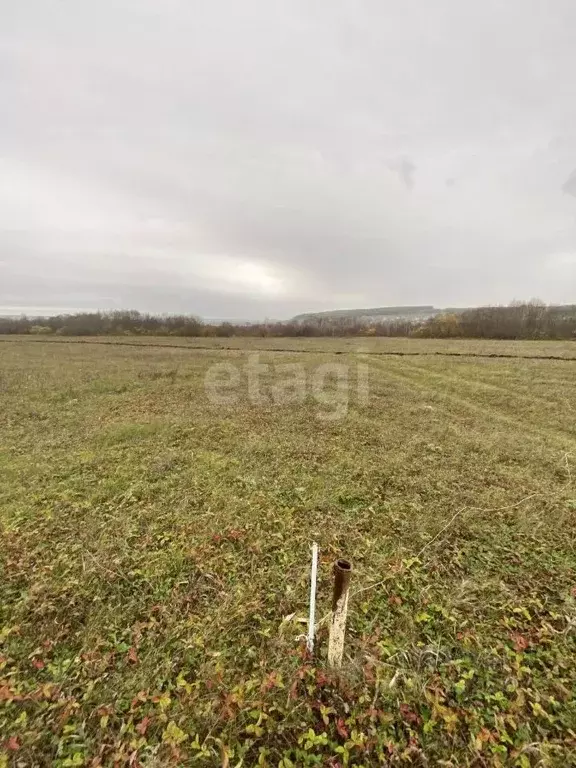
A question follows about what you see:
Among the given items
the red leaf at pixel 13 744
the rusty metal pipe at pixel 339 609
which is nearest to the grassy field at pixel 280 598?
the red leaf at pixel 13 744

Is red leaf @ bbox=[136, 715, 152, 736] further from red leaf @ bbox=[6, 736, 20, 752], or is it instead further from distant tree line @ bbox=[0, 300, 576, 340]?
distant tree line @ bbox=[0, 300, 576, 340]

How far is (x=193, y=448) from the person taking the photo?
28.1 feet

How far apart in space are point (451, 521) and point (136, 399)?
11.4m

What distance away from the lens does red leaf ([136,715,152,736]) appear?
2.75 m

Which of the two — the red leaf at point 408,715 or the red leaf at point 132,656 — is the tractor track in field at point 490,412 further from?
the red leaf at point 132,656

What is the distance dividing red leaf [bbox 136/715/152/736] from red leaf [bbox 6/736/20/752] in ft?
2.93

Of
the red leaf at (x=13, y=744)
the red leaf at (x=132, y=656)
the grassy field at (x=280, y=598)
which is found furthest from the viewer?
the red leaf at (x=132, y=656)

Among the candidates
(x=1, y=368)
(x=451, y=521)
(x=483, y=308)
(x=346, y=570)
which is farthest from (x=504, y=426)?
(x=483, y=308)

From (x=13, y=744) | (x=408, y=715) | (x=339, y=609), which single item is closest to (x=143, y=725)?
(x=13, y=744)

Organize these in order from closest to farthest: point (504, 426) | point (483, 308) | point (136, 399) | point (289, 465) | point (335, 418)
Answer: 1. point (289, 465)
2. point (504, 426)
3. point (335, 418)
4. point (136, 399)
5. point (483, 308)

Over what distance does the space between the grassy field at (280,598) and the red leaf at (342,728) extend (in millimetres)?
12

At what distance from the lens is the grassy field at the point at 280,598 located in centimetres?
274

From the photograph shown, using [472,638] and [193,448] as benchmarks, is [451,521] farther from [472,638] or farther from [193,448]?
[193,448]

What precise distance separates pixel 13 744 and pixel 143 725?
97 centimetres
